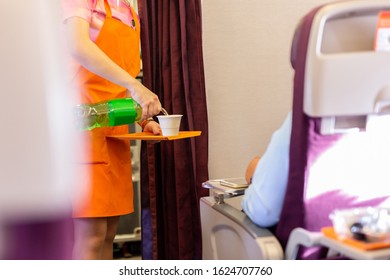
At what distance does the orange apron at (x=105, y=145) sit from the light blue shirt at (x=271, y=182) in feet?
1.78

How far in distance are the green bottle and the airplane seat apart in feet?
1.88

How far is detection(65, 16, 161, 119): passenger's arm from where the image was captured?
1.05 m

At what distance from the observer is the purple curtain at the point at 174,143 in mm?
1489

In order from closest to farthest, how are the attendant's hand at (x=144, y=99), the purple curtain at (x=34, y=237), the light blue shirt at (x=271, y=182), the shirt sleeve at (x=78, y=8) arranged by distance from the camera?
1. the purple curtain at (x=34, y=237)
2. the light blue shirt at (x=271, y=182)
3. the shirt sleeve at (x=78, y=8)
4. the attendant's hand at (x=144, y=99)

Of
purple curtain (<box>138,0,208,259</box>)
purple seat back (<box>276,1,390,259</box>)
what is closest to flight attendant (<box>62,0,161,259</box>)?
purple curtain (<box>138,0,208,259</box>)

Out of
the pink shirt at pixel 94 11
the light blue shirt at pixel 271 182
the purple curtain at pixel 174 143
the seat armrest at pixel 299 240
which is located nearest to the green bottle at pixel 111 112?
the pink shirt at pixel 94 11

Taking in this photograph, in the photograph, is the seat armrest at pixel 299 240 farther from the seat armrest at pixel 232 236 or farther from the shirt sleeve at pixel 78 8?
the shirt sleeve at pixel 78 8

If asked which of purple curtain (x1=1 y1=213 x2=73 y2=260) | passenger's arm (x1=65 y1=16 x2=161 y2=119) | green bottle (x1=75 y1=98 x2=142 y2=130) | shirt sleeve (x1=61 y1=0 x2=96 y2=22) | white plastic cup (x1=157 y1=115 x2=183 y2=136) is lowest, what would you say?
purple curtain (x1=1 y1=213 x2=73 y2=260)

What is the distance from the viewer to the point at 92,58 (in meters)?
1.07

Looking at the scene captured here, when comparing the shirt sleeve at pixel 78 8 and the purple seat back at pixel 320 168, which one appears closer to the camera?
the purple seat back at pixel 320 168

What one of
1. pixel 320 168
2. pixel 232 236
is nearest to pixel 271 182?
pixel 320 168

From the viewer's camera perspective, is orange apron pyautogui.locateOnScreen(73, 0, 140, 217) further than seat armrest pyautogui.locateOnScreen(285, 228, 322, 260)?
Yes

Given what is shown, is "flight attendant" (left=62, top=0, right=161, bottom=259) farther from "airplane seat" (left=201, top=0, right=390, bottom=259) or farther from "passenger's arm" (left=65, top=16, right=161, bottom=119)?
"airplane seat" (left=201, top=0, right=390, bottom=259)
